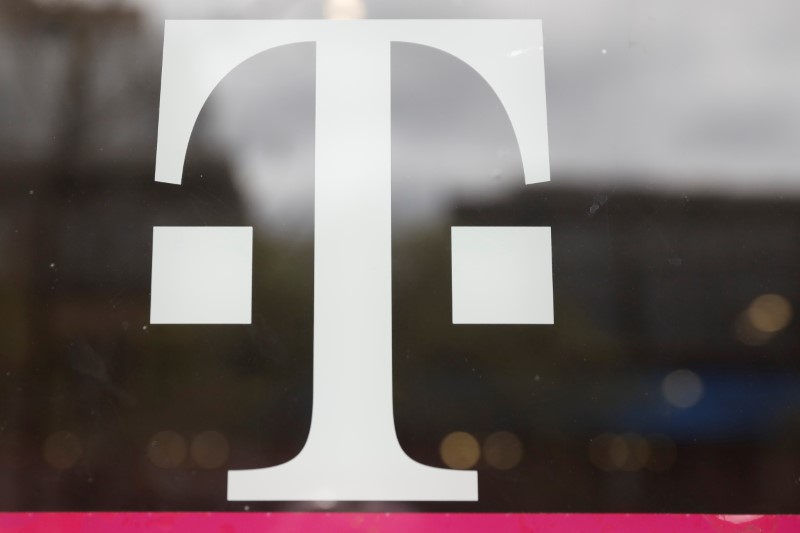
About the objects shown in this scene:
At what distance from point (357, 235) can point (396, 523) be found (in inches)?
17.3

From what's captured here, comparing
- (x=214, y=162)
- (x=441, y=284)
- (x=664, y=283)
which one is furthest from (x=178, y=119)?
(x=664, y=283)

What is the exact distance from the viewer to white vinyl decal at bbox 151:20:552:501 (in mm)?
882

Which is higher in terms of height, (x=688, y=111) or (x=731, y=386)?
(x=688, y=111)

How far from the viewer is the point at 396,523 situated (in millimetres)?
871

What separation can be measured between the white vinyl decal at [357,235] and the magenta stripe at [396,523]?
1.3 inches

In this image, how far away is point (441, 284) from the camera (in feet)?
2.96

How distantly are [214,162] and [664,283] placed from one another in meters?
0.73

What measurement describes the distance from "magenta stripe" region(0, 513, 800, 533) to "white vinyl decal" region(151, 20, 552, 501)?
33mm

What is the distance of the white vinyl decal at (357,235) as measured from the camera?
2.89 ft

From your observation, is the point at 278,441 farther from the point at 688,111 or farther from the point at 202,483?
the point at 688,111

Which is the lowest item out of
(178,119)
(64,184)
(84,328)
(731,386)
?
(731,386)

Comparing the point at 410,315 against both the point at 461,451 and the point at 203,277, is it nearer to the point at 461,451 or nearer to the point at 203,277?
the point at 461,451

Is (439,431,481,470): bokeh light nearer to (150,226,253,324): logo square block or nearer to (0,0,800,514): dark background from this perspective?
(0,0,800,514): dark background

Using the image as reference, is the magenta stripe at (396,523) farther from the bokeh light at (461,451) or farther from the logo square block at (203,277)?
the logo square block at (203,277)
